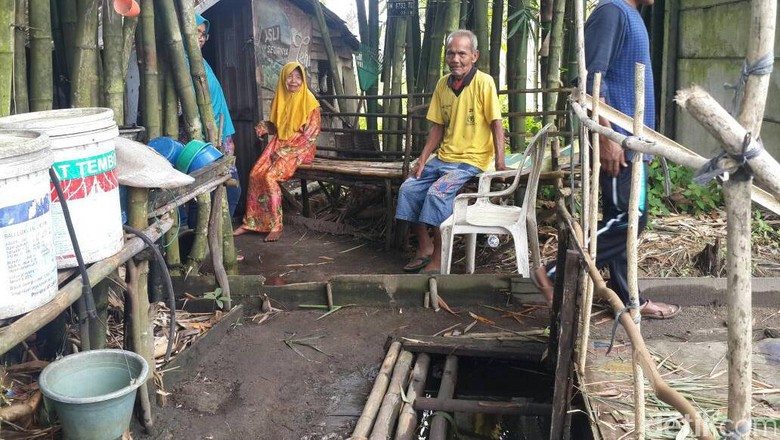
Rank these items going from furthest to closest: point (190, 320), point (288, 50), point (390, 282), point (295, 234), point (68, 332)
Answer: point (288, 50), point (295, 234), point (390, 282), point (190, 320), point (68, 332)

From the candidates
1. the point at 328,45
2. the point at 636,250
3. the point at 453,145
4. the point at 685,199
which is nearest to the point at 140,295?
the point at 636,250

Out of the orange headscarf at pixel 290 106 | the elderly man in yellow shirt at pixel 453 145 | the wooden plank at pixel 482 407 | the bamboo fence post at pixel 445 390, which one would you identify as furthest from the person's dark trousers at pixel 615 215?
the orange headscarf at pixel 290 106

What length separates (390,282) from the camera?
451cm

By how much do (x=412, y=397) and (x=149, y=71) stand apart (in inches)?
100

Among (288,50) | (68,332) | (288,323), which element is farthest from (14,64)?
(288,50)

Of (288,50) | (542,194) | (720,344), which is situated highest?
(288,50)

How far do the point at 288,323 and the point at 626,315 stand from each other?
263cm

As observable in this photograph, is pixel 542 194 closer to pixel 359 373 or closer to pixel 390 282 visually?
pixel 390 282

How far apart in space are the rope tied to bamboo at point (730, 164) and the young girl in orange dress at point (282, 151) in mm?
5602

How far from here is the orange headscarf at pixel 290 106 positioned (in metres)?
→ 6.88

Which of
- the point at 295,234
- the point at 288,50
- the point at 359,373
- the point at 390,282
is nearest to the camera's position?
the point at 359,373

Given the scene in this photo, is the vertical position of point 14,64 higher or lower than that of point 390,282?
higher

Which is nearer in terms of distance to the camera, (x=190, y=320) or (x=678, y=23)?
(x=190, y=320)

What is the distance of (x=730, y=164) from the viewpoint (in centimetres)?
131
